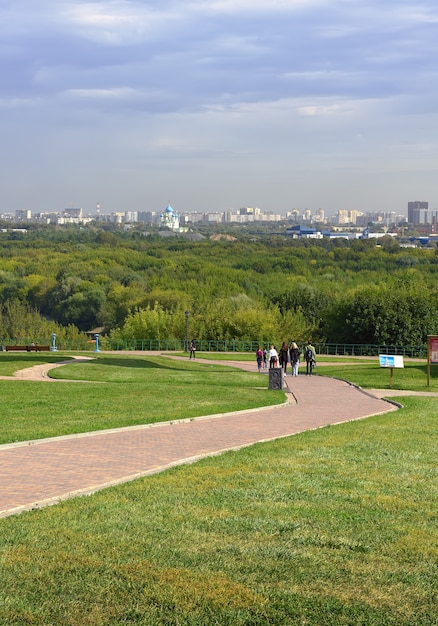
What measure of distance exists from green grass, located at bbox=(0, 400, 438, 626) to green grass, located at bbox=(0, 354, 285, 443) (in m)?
5.53

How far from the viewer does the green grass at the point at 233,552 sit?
6.18 m

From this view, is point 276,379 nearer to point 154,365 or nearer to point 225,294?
point 154,365

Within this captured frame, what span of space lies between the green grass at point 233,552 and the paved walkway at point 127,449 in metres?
0.64

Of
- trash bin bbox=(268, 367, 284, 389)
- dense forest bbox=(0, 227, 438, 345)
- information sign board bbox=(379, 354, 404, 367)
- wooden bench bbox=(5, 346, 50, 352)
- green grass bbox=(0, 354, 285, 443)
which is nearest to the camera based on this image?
green grass bbox=(0, 354, 285, 443)

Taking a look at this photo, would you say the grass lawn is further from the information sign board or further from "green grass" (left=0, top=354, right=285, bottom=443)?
the information sign board

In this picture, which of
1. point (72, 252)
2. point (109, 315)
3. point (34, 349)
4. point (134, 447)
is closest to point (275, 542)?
Answer: point (134, 447)

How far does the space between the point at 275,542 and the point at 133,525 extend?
1.49 m

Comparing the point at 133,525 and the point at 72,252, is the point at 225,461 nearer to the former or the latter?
the point at 133,525

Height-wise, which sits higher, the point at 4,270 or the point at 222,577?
the point at 4,270

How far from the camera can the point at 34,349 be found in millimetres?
53531

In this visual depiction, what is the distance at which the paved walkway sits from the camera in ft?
34.5

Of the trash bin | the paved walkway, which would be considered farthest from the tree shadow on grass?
the paved walkway

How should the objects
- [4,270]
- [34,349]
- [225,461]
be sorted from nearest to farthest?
[225,461]
[34,349]
[4,270]

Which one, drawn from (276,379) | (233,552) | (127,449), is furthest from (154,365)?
(233,552)
